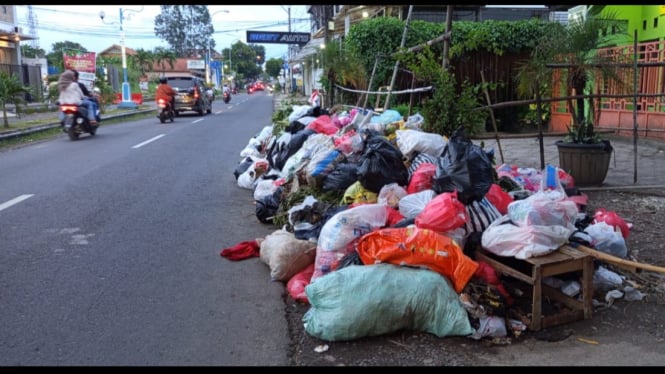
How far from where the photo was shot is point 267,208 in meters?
6.16

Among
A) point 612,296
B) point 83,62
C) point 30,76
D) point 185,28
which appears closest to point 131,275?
point 612,296

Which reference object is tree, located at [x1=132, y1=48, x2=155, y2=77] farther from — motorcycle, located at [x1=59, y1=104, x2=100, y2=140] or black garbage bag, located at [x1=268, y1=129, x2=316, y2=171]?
black garbage bag, located at [x1=268, y1=129, x2=316, y2=171]

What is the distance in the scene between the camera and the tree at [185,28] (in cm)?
9825

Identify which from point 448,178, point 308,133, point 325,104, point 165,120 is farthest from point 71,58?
point 448,178

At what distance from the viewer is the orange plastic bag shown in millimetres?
3615

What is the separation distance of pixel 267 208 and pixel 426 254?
285 cm

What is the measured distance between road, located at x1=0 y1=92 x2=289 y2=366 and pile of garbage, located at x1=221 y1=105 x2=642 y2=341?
0.37 meters

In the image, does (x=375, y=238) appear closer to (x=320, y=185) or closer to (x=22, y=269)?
(x=320, y=185)

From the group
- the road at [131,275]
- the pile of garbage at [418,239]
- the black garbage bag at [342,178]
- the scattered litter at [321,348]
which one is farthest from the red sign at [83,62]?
the scattered litter at [321,348]

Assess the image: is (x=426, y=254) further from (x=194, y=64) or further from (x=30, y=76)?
(x=194, y=64)

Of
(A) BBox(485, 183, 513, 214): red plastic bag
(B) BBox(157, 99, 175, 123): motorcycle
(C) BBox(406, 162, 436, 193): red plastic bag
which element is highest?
(B) BBox(157, 99, 175, 123): motorcycle

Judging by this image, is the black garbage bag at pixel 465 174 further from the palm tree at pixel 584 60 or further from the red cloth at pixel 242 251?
the palm tree at pixel 584 60

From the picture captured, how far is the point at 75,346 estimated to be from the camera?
3270 mm

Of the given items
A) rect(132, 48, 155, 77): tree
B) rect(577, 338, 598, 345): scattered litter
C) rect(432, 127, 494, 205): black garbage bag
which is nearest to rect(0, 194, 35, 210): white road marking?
rect(432, 127, 494, 205): black garbage bag
